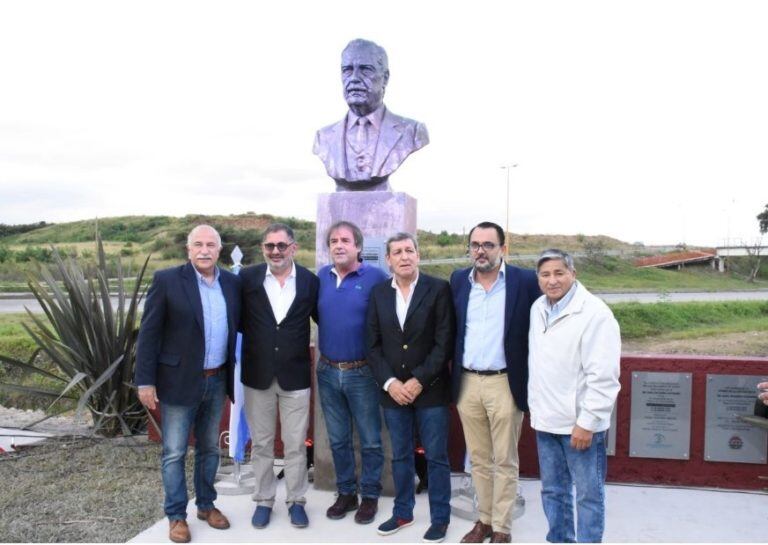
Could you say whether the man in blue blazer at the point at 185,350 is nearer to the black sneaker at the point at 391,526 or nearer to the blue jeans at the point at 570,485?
the black sneaker at the point at 391,526

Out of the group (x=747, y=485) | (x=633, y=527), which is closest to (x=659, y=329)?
(x=747, y=485)

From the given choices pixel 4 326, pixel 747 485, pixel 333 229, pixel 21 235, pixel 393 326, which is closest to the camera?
pixel 393 326

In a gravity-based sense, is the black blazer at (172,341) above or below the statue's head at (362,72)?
below

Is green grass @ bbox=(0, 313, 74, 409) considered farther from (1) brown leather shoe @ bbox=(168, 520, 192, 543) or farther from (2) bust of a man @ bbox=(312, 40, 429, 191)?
(2) bust of a man @ bbox=(312, 40, 429, 191)

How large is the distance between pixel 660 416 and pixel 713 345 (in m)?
7.37

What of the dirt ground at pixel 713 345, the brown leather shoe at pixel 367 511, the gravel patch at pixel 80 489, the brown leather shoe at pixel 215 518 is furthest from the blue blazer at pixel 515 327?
the dirt ground at pixel 713 345

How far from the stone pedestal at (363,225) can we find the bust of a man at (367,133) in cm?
23

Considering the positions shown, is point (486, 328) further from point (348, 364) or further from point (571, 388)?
point (348, 364)

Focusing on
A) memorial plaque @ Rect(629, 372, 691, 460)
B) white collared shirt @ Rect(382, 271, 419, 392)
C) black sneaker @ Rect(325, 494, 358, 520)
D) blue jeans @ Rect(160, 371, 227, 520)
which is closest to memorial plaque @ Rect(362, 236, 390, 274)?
white collared shirt @ Rect(382, 271, 419, 392)

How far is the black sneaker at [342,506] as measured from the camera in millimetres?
3955

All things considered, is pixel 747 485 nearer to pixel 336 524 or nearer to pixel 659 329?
pixel 336 524

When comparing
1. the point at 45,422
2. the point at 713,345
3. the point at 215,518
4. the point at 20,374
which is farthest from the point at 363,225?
the point at 713,345

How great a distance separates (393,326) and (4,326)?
9.64m

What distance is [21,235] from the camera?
45.1m
